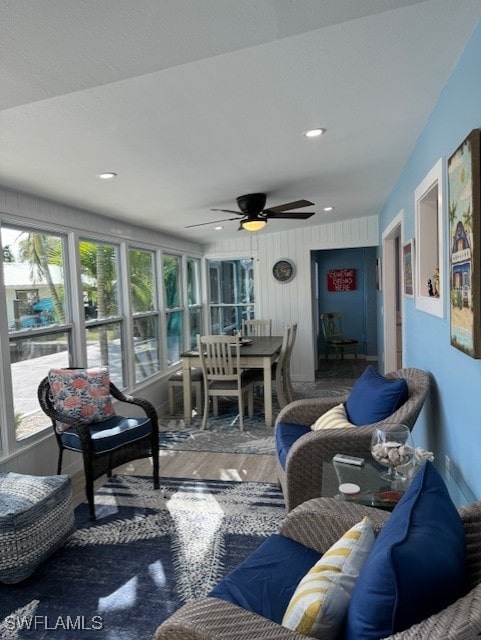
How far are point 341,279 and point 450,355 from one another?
22.0 feet

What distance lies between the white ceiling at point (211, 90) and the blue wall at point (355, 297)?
4.90m

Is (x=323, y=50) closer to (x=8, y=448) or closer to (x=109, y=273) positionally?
(x=8, y=448)

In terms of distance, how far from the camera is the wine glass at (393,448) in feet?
6.02

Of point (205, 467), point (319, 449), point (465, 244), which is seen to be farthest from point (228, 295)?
point (465, 244)

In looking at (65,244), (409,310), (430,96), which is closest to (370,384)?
(409,310)

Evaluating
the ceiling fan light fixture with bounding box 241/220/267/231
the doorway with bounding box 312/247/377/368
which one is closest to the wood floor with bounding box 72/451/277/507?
the ceiling fan light fixture with bounding box 241/220/267/231

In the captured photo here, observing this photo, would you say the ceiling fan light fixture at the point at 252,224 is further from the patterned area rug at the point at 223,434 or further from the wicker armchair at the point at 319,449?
the wicker armchair at the point at 319,449

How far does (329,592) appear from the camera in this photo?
3.66ft

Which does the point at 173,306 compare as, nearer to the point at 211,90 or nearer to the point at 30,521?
the point at 30,521

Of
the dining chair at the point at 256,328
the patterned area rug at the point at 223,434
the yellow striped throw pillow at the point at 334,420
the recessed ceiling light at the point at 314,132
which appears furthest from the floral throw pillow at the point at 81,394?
the dining chair at the point at 256,328

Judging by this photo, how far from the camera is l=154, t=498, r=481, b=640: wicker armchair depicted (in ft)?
2.72

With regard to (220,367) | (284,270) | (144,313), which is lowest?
(220,367)

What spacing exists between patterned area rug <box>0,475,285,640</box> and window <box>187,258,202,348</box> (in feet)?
12.2

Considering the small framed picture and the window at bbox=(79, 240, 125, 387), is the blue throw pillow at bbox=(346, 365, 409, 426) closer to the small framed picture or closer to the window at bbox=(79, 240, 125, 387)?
the small framed picture
